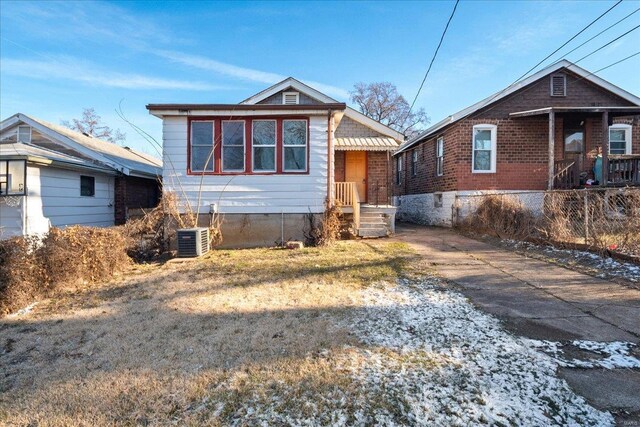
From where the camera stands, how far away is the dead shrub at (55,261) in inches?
190

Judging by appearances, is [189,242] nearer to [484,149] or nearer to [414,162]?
[484,149]

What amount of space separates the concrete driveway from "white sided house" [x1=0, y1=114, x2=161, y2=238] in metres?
10.1

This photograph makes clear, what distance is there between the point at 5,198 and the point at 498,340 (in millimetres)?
11788

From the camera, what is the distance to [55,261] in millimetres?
5645

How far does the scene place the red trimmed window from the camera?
9703 mm

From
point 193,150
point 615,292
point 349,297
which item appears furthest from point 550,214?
point 193,150

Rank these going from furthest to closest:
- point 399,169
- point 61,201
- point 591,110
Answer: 1. point 399,169
2. point 591,110
3. point 61,201

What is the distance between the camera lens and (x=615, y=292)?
5.12 metres

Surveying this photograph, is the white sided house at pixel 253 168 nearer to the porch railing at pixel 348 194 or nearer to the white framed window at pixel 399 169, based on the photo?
the porch railing at pixel 348 194

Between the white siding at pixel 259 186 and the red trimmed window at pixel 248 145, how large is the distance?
0.19 meters

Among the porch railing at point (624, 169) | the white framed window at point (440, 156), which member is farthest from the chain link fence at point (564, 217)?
the porch railing at point (624, 169)

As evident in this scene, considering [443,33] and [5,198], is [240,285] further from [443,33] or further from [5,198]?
[443,33]

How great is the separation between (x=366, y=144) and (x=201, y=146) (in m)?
6.03

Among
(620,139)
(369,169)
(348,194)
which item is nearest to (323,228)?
(348,194)
